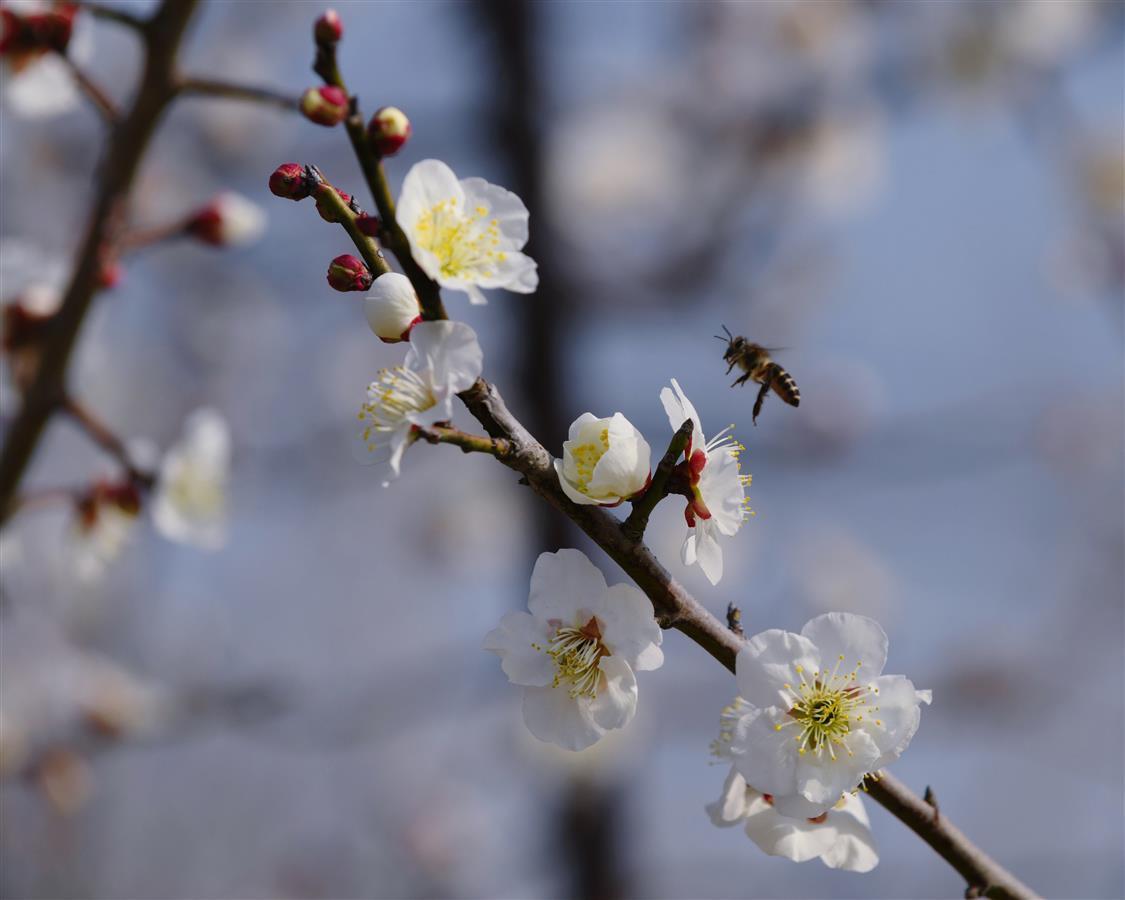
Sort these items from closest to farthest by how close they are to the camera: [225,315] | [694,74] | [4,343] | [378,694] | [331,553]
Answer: [4,343] < [378,694] < [694,74] < [225,315] < [331,553]

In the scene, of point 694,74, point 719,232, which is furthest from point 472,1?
point 694,74

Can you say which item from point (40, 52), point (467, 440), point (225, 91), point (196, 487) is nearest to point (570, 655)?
point (467, 440)

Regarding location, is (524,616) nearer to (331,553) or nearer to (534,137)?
(534,137)

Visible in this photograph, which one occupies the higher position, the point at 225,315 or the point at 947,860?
the point at 225,315

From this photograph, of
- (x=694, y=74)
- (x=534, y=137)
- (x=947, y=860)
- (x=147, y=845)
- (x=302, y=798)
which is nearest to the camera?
(x=947, y=860)

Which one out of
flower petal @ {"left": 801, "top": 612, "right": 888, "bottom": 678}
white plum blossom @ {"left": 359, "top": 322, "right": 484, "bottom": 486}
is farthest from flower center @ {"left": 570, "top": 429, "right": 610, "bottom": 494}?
flower petal @ {"left": 801, "top": 612, "right": 888, "bottom": 678}

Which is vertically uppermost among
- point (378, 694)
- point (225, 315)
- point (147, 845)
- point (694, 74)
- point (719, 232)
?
point (694, 74)

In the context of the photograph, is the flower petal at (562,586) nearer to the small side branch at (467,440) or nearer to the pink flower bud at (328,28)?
the small side branch at (467,440)

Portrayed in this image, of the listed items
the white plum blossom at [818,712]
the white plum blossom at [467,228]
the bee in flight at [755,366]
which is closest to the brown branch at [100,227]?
the white plum blossom at [467,228]
